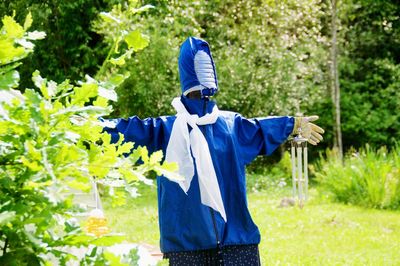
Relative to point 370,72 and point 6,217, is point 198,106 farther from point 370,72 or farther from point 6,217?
point 370,72

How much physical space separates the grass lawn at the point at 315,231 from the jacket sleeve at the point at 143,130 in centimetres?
269

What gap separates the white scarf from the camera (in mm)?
3439

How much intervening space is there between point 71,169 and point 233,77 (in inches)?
446

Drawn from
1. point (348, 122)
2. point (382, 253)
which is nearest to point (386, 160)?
point (382, 253)

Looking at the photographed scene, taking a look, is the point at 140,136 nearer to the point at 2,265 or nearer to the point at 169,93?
the point at 2,265

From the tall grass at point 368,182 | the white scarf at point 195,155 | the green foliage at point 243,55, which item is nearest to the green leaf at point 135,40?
the white scarf at point 195,155

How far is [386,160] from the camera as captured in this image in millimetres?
9695

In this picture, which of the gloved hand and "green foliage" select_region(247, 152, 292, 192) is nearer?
the gloved hand

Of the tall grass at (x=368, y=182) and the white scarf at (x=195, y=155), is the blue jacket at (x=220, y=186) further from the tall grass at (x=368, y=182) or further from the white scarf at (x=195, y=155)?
the tall grass at (x=368, y=182)

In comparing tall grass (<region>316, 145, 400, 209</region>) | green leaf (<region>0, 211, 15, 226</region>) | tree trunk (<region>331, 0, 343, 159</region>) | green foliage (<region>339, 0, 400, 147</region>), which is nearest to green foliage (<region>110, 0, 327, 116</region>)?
tree trunk (<region>331, 0, 343, 159</region>)

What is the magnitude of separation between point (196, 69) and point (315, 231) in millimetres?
4313

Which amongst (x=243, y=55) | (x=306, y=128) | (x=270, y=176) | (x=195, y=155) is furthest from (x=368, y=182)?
(x=195, y=155)

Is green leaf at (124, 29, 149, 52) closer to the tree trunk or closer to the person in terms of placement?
the person

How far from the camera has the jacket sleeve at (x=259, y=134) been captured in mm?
3719
